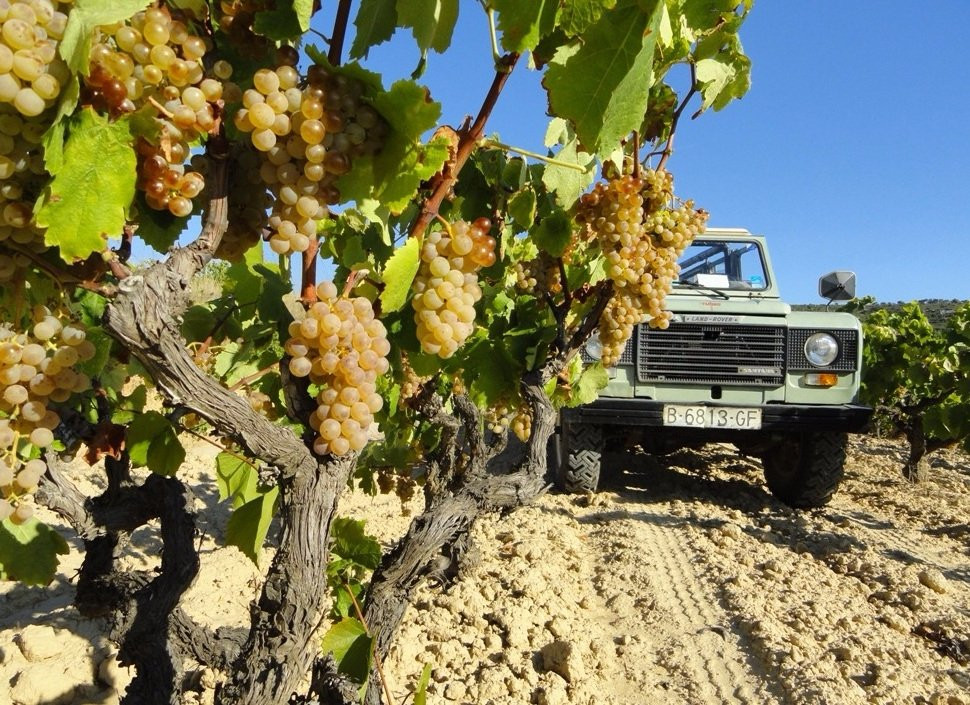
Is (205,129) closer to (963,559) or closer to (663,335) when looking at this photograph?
(663,335)

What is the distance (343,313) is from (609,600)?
127 inches

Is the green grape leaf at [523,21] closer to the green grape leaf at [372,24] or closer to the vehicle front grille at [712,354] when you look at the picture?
the green grape leaf at [372,24]

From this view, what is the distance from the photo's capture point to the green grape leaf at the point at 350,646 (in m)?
1.59

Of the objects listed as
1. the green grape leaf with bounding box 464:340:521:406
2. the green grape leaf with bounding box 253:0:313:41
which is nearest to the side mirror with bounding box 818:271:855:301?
the green grape leaf with bounding box 464:340:521:406

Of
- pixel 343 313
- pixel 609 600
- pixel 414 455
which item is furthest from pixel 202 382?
pixel 609 600

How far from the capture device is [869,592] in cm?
403

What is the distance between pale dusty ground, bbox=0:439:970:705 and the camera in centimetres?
288

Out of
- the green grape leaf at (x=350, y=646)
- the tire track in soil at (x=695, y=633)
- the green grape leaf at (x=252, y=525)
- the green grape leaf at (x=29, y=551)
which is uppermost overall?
the green grape leaf at (x=252, y=525)

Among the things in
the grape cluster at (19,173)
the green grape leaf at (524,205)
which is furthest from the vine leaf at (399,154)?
the green grape leaf at (524,205)

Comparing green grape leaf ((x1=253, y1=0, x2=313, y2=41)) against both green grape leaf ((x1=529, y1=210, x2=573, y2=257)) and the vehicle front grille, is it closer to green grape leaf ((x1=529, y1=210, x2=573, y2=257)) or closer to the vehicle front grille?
green grape leaf ((x1=529, y1=210, x2=573, y2=257))

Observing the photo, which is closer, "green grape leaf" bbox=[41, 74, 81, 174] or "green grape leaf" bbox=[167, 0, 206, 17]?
"green grape leaf" bbox=[41, 74, 81, 174]

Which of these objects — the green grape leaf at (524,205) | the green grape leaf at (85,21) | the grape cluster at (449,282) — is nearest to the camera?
the green grape leaf at (85,21)

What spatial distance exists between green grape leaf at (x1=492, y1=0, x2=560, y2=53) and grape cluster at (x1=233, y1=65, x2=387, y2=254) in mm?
229

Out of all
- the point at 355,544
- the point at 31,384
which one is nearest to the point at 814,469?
the point at 355,544
